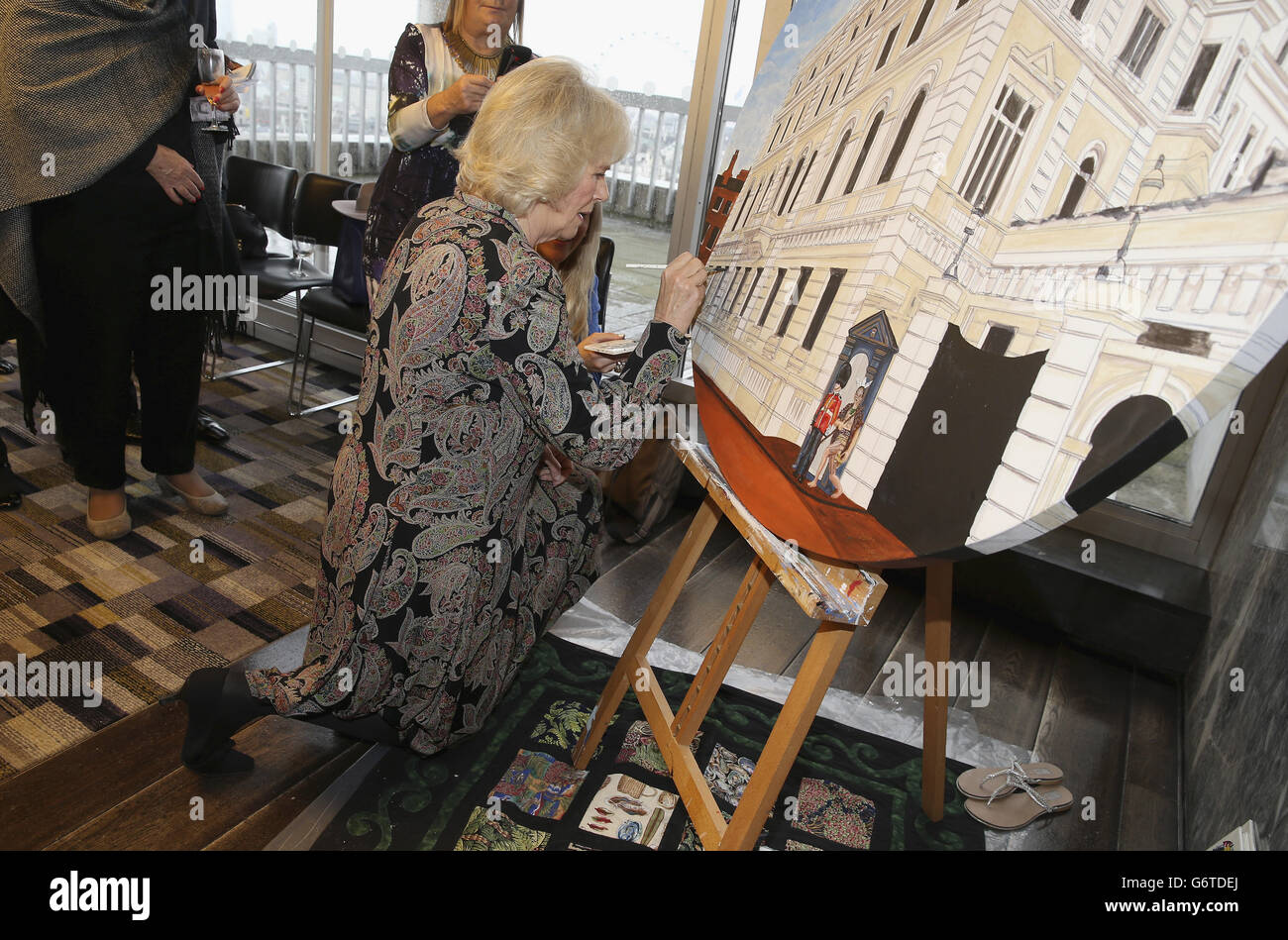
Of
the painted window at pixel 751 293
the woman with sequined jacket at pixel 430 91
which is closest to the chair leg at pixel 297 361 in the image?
the woman with sequined jacket at pixel 430 91

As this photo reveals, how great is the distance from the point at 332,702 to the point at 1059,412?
1.24 meters

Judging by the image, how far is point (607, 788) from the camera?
1758 millimetres

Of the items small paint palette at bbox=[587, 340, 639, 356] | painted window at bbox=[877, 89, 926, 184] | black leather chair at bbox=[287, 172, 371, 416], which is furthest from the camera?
black leather chair at bbox=[287, 172, 371, 416]

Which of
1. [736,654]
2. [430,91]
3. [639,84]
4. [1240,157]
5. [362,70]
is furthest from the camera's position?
[362,70]

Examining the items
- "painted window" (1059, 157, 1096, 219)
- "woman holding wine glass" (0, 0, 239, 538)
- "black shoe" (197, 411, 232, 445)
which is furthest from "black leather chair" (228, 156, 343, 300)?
"painted window" (1059, 157, 1096, 219)

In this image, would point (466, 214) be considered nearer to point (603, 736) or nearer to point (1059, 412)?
point (1059, 412)

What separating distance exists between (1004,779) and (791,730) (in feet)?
3.21

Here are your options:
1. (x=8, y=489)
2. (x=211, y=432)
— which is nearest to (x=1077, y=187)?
(x=8, y=489)

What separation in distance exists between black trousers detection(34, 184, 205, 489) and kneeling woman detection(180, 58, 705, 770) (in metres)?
1.12

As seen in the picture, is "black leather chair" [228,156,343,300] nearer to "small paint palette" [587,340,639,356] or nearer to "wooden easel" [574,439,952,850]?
"small paint palette" [587,340,639,356]

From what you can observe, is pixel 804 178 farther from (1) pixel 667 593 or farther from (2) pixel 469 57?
(2) pixel 469 57

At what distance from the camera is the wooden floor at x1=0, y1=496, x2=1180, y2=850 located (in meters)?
1.52

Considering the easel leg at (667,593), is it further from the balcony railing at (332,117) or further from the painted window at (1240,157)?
the balcony railing at (332,117)

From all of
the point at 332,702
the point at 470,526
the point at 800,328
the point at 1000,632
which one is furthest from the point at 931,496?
the point at 1000,632
